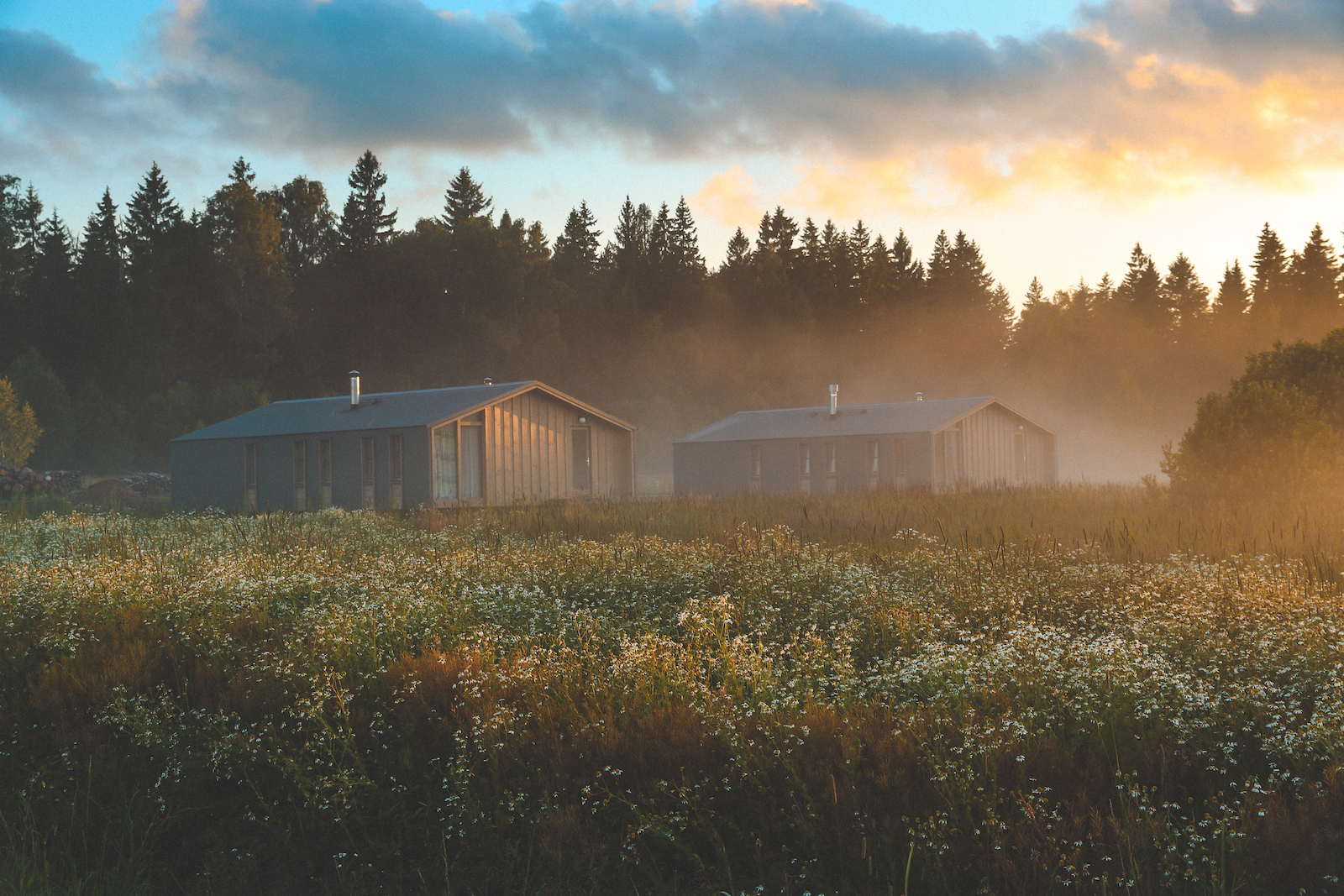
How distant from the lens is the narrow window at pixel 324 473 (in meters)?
26.6

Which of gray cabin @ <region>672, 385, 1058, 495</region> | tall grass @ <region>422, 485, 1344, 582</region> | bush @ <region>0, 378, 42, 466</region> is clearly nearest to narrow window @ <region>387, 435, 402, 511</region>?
tall grass @ <region>422, 485, 1344, 582</region>

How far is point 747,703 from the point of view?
4590 millimetres

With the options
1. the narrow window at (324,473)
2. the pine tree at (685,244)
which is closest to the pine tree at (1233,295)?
the pine tree at (685,244)

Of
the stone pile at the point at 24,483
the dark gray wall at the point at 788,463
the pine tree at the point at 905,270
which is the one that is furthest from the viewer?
the pine tree at the point at 905,270

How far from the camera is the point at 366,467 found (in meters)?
25.8

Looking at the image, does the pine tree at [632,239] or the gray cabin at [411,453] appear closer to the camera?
the gray cabin at [411,453]

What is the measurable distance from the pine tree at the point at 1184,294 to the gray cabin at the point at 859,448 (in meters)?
55.5

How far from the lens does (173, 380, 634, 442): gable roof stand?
2548cm

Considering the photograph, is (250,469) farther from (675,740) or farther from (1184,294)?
(1184,294)

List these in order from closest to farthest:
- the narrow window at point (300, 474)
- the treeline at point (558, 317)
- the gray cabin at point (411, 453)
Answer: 1. the gray cabin at point (411, 453)
2. the narrow window at point (300, 474)
3. the treeline at point (558, 317)

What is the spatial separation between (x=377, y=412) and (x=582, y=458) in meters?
6.00

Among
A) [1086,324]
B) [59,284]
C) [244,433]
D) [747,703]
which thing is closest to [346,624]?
[747,703]

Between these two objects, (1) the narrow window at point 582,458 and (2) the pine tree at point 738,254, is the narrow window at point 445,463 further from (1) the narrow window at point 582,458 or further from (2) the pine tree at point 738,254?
(2) the pine tree at point 738,254

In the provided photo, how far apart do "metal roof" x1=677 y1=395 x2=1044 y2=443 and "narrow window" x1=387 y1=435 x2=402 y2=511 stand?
11931mm
